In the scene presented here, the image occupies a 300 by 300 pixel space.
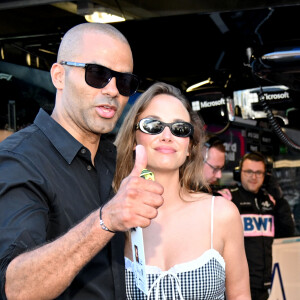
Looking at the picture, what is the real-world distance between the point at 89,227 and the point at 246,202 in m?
4.10

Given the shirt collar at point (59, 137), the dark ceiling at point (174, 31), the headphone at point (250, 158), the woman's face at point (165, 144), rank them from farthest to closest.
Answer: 1. the headphone at point (250, 158)
2. the dark ceiling at point (174, 31)
3. the woman's face at point (165, 144)
4. the shirt collar at point (59, 137)

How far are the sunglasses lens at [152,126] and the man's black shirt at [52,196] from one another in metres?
0.47

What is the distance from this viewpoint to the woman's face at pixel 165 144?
2152 mm

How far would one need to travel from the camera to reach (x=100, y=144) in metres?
1.88

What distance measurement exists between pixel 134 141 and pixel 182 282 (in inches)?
31.4

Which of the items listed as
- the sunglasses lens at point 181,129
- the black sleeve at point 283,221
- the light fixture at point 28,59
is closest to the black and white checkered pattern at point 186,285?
the sunglasses lens at point 181,129

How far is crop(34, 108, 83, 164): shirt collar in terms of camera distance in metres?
1.58

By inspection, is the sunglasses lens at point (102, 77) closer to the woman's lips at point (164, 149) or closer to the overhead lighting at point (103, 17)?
the woman's lips at point (164, 149)

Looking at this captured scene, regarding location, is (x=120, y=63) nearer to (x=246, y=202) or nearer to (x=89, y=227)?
(x=89, y=227)

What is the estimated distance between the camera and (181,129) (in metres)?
2.21

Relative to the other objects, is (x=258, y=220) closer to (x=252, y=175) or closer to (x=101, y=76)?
(x=252, y=175)

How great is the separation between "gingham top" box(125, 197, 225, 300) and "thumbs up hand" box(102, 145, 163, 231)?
2.90 ft

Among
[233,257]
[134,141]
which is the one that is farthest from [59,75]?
[233,257]

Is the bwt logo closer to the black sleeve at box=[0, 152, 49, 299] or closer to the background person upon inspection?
the background person
